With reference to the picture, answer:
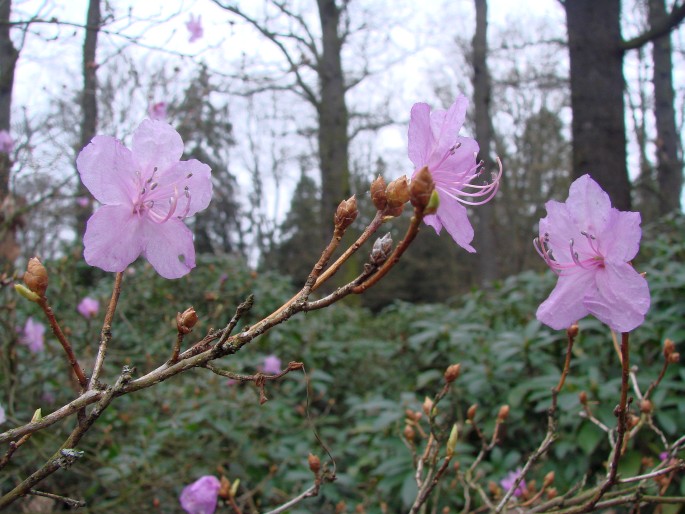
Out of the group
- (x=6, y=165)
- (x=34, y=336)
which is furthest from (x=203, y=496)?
(x=6, y=165)

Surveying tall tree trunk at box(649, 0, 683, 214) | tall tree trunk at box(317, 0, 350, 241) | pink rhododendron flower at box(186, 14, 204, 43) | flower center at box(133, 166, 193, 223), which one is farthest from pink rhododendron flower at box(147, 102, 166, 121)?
tall tree trunk at box(649, 0, 683, 214)

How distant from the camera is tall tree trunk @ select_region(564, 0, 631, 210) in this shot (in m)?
3.92

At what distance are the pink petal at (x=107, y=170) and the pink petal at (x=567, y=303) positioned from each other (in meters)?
0.61

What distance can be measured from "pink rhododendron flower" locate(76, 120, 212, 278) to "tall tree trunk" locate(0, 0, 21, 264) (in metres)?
1.81

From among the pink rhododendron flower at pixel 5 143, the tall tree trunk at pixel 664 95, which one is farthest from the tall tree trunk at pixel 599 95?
the tall tree trunk at pixel 664 95

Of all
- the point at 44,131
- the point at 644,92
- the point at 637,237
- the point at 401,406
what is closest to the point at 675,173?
the point at 644,92

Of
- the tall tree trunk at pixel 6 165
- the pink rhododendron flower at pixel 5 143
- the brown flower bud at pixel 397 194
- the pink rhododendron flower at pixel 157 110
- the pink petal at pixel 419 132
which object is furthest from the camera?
the pink rhododendron flower at pixel 5 143

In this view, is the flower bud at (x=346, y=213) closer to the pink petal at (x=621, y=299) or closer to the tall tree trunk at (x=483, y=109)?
the pink petal at (x=621, y=299)

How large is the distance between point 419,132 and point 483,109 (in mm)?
9725

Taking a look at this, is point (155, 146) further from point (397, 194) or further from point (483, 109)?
point (483, 109)

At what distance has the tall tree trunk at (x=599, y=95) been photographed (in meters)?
3.92

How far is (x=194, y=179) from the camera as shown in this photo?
2.77 feet

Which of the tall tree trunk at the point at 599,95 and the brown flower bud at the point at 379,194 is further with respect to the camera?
the tall tree trunk at the point at 599,95

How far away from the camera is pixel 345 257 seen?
71cm
